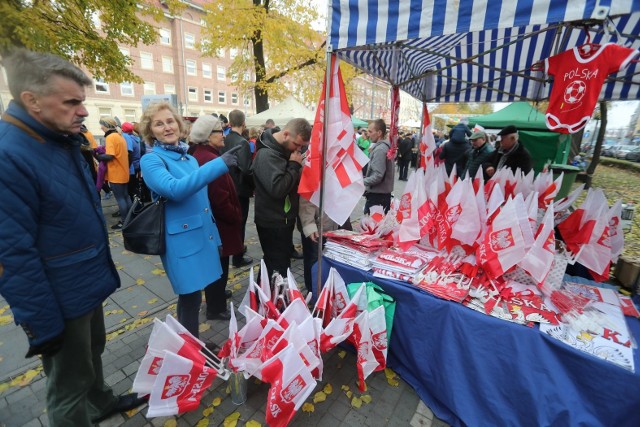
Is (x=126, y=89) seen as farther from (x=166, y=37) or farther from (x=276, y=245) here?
(x=276, y=245)

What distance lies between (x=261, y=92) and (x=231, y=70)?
1600 millimetres

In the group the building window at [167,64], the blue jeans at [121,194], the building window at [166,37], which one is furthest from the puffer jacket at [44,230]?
the building window at [166,37]

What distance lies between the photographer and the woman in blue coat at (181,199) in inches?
75.3

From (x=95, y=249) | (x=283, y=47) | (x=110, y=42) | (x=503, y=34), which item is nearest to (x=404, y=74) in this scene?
(x=503, y=34)

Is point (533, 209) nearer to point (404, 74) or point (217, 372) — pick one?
point (217, 372)

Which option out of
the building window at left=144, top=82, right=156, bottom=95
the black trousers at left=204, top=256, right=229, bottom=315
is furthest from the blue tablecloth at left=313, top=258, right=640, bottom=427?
the building window at left=144, top=82, right=156, bottom=95

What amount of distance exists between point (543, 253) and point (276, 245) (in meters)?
2.05

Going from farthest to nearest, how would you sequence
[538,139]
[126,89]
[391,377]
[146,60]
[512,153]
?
[146,60]
[126,89]
[538,139]
[512,153]
[391,377]

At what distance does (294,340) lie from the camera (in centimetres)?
182

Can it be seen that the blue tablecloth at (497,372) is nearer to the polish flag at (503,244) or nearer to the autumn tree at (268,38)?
the polish flag at (503,244)

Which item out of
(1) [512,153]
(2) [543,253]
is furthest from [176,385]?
(1) [512,153]

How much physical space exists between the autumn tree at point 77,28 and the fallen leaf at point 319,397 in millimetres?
6724

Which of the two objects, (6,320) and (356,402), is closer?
(356,402)

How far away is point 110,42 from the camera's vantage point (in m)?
7.12
